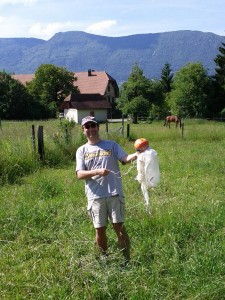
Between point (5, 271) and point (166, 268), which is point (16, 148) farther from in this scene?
point (166, 268)

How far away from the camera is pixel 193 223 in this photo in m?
4.74

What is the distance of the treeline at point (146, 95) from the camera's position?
46.7 meters

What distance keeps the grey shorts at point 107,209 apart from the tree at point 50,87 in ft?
163

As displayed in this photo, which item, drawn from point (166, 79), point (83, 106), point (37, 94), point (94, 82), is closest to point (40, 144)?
point (83, 106)

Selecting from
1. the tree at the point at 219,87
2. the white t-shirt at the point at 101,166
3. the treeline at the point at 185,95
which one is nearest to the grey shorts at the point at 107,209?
the white t-shirt at the point at 101,166

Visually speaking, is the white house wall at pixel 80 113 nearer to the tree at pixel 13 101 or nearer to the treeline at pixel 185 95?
the treeline at pixel 185 95

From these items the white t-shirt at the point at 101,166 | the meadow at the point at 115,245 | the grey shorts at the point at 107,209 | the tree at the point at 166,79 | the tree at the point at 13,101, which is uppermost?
the tree at the point at 166,79

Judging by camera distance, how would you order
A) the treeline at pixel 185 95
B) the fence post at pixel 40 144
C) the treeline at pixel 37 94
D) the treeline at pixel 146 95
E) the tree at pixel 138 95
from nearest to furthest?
the fence post at pixel 40 144, the treeline at pixel 185 95, the treeline at pixel 146 95, the tree at pixel 138 95, the treeline at pixel 37 94

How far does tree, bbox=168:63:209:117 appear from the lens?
4612 cm

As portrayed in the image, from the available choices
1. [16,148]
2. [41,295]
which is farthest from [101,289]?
[16,148]

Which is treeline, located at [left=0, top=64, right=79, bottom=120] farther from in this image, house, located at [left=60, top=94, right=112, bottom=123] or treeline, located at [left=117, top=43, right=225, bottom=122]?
treeline, located at [left=117, top=43, right=225, bottom=122]

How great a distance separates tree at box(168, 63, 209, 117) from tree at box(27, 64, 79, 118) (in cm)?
1655

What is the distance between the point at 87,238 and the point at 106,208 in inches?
30.1

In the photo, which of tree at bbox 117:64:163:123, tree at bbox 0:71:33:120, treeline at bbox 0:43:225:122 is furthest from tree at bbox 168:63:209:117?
tree at bbox 0:71:33:120
